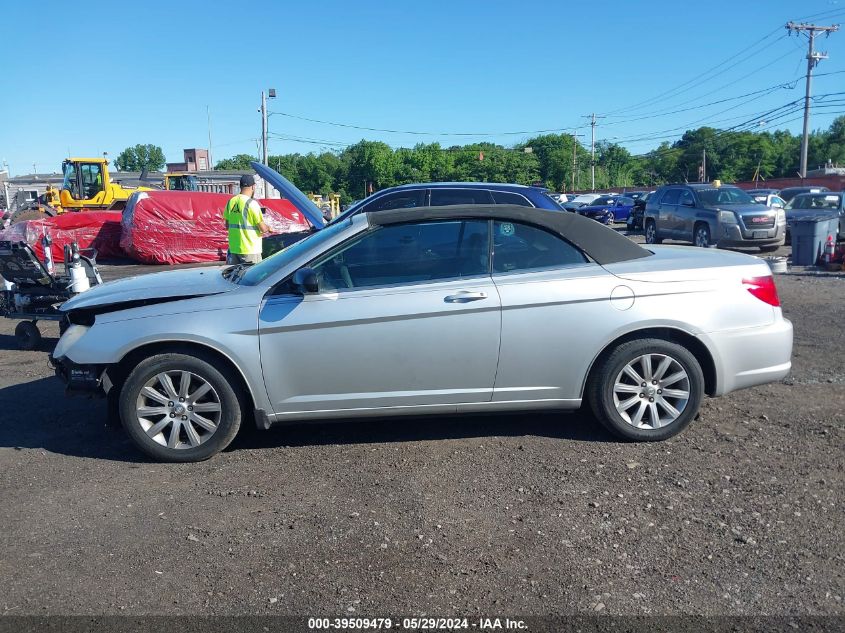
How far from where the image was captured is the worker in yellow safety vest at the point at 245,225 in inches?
345

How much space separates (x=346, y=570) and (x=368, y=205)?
6.62 m

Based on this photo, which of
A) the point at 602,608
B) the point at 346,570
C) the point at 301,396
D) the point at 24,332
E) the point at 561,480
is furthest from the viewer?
the point at 24,332

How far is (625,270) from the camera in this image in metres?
4.98

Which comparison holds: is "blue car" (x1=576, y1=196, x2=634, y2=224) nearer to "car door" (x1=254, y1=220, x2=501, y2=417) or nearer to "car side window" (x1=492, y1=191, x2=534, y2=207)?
"car side window" (x1=492, y1=191, x2=534, y2=207)

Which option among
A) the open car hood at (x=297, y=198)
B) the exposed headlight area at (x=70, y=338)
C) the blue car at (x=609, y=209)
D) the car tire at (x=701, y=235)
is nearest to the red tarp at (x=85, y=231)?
the open car hood at (x=297, y=198)

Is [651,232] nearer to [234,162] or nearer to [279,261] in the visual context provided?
[279,261]

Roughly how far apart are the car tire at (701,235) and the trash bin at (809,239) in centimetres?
313

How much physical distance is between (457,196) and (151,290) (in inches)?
195

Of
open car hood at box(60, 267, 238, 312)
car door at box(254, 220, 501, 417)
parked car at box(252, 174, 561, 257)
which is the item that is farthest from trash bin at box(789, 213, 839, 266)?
open car hood at box(60, 267, 238, 312)

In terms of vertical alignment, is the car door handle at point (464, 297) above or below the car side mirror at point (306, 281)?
below

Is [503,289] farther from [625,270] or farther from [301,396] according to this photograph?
[301,396]

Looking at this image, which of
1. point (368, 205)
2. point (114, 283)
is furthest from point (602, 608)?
point (368, 205)

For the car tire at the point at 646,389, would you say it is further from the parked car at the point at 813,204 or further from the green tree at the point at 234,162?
the green tree at the point at 234,162

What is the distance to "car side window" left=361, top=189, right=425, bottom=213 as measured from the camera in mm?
9336
